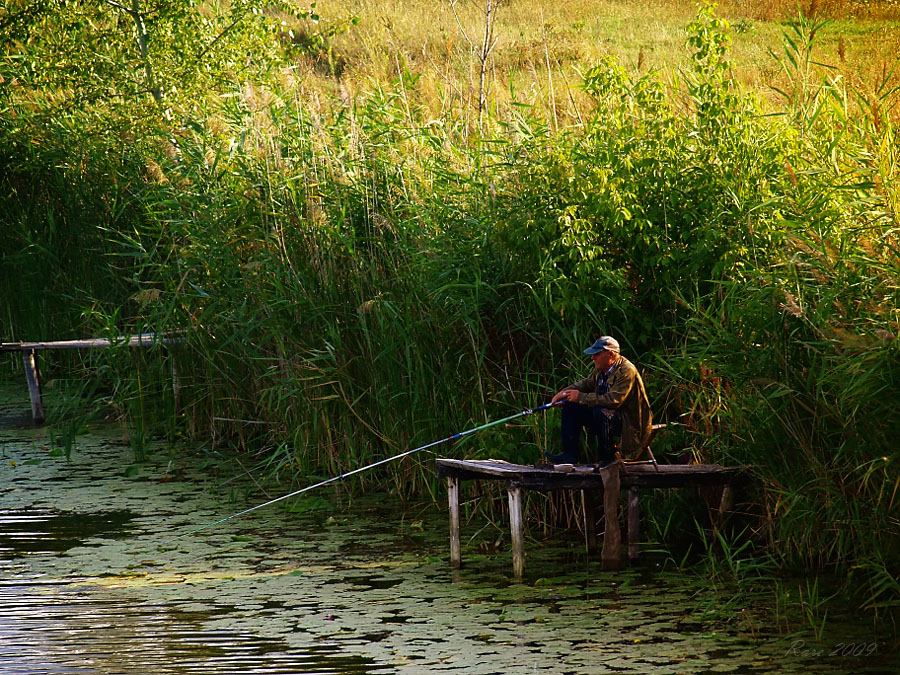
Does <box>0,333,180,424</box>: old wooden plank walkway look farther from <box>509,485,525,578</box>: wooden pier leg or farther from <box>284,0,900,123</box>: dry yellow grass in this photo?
<box>509,485,525,578</box>: wooden pier leg

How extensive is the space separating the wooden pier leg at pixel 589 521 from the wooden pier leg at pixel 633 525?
1.03 ft

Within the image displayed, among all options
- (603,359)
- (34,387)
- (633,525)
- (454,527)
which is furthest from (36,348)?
(633,525)

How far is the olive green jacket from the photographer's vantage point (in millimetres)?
6785

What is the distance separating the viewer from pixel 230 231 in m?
9.30

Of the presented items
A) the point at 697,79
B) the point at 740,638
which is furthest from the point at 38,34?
the point at 740,638

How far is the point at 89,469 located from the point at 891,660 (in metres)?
6.53

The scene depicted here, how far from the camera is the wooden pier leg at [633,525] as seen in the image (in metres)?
6.92

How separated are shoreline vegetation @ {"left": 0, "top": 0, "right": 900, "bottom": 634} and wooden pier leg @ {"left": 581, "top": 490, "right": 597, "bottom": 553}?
1.43 feet

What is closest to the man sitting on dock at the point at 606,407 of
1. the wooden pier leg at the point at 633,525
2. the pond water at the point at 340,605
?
the wooden pier leg at the point at 633,525

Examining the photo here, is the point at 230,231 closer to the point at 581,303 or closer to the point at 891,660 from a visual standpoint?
the point at 581,303

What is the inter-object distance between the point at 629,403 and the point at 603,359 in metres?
0.28

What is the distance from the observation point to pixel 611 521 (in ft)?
22.2

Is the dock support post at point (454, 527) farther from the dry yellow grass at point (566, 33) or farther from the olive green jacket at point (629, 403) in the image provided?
the dry yellow grass at point (566, 33)

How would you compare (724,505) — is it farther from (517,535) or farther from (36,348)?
(36,348)
